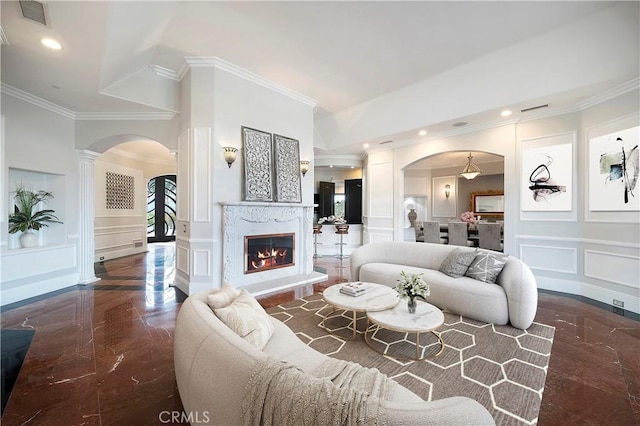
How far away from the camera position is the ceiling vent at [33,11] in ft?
7.27

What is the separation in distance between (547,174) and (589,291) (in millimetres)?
1907

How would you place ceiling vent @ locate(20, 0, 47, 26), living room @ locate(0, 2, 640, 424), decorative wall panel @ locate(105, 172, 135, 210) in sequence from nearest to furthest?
ceiling vent @ locate(20, 0, 47, 26)
living room @ locate(0, 2, 640, 424)
decorative wall panel @ locate(105, 172, 135, 210)

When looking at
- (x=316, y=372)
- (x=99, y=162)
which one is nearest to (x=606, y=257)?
(x=316, y=372)

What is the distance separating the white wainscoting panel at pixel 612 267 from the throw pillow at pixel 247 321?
474 centimetres

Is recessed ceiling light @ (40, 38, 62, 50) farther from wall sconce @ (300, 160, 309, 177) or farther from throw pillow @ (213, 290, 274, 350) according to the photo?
wall sconce @ (300, 160, 309, 177)

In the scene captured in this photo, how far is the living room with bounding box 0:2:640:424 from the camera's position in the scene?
3150 mm

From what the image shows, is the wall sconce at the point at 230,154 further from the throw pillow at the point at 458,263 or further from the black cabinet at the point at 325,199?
the black cabinet at the point at 325,199

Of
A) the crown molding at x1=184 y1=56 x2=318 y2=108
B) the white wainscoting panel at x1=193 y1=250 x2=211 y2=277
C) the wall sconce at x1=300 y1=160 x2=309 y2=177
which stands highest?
the crown molding at x1=184 y1=56 x2=318 y2=108

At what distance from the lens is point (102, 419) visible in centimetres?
171

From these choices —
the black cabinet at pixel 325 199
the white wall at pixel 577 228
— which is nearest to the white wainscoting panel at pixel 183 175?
the white wall at pixel 577 228

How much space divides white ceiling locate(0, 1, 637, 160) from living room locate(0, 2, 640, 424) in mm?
29

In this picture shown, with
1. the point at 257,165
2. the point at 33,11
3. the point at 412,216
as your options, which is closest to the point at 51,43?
the point at 33,11

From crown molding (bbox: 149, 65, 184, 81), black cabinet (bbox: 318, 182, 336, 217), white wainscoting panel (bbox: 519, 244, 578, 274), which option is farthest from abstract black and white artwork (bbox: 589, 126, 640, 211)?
crown molding (bbox: 149, 65, 184, 81)

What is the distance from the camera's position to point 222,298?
189cm
